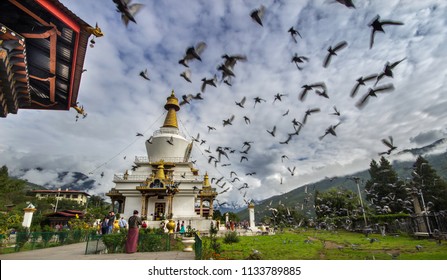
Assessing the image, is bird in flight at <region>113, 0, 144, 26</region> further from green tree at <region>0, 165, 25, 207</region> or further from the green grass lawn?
green tree at <region>0, 165, 25, 207</region>

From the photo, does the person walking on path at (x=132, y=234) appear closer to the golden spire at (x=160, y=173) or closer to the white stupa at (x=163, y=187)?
the white stupa at (x=163, y=187)

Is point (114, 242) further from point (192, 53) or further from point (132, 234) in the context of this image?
point (192, 53)

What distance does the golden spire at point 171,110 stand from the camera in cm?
3781

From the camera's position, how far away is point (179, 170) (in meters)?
32.5

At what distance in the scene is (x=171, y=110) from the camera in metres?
39.7

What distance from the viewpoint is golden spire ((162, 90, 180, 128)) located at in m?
37.8

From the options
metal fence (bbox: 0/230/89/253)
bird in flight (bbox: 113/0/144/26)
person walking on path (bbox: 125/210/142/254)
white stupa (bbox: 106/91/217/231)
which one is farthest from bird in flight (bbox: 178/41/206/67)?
white stupa (bbox: 106/91/217/231)

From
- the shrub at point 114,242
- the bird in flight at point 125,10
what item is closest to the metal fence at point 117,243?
the shrub at point 114,242

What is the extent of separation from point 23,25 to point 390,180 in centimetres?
5779

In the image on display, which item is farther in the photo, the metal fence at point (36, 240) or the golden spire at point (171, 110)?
the golden spire at point (171, 110)

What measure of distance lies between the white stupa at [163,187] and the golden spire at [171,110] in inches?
121

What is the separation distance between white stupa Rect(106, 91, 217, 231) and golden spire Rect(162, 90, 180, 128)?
10.1 feet
